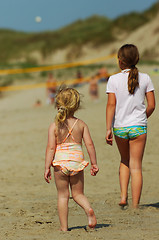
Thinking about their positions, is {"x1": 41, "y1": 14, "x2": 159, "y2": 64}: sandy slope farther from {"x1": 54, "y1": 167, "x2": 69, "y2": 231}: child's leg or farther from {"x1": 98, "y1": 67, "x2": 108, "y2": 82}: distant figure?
{"x1": 54, "y1": 167, "x2": 69, "y2": 231}: child's leg

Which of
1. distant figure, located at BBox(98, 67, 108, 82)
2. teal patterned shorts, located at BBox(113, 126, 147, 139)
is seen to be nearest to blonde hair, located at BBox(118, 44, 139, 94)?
teal patterned shorts, located at BBox(113, 126, 147, 139)

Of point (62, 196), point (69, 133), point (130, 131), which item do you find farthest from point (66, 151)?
point (130, 131)

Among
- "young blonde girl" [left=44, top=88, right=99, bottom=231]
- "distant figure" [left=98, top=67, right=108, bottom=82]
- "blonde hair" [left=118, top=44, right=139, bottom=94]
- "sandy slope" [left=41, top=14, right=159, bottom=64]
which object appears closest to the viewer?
"young blonde girl" [left=44, top=88, right=99, bottom=231]

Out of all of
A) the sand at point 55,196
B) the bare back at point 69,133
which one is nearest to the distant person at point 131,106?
the sand at point 55,196

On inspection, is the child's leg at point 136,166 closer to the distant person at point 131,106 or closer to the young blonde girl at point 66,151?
the distant person at point 131,106

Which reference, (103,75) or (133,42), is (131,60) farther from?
(133,42)

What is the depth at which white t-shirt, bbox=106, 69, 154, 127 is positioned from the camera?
487 centimetres

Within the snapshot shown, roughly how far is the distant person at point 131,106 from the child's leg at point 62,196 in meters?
0.87

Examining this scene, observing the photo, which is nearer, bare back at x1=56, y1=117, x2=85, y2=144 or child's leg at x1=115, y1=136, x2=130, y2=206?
bare back at x1=56, y1=117, x2=85, y2=144

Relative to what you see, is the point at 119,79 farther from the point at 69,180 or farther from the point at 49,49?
the point at 49,49

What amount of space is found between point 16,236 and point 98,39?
46.9 metres

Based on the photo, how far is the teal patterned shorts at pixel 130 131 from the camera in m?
4.87

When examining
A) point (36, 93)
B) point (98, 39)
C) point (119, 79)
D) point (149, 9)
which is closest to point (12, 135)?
point (119, 79)

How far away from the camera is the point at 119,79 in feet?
16.0
